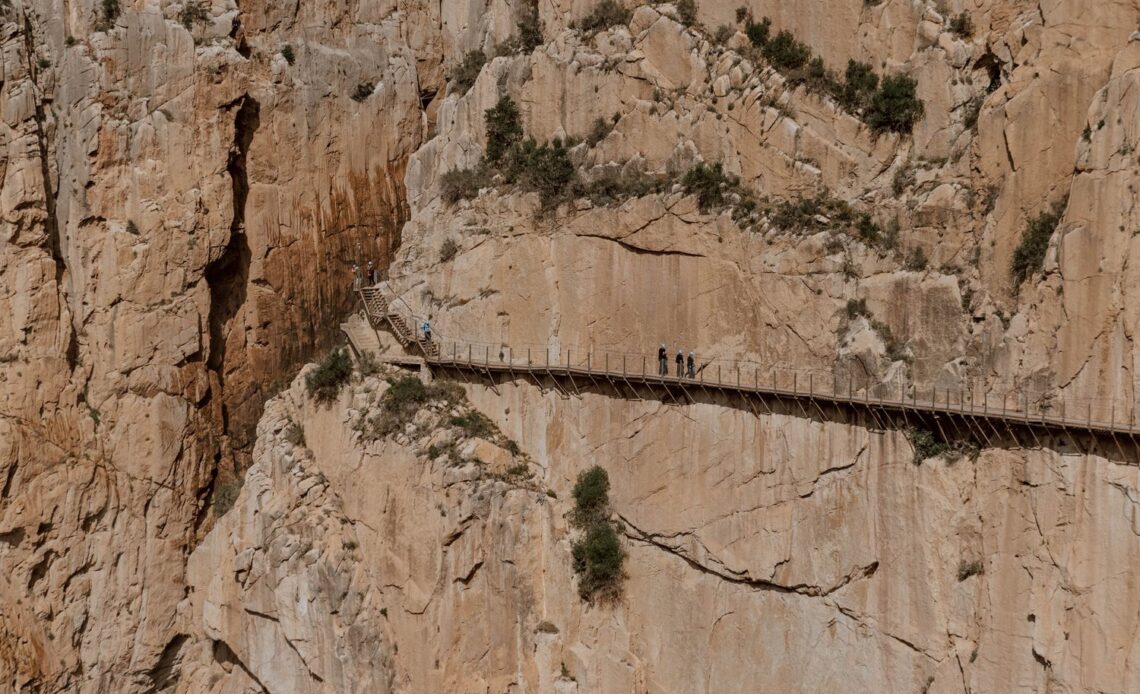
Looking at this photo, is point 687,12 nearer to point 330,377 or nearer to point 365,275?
point 365,275

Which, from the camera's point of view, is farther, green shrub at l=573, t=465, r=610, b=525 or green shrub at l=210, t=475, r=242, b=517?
green shrub at l=210, t=475, r=242, b=517

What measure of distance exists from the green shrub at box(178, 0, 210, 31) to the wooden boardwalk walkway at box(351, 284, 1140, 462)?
23.6 feet

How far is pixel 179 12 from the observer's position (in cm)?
3056

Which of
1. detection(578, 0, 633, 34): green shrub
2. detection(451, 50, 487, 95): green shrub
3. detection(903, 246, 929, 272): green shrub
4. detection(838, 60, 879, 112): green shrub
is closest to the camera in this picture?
detection(903, 246, 929, 272): green shrub

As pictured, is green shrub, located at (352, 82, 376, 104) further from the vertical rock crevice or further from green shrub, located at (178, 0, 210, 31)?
green shrub, located at (178, 0, 210, 31)

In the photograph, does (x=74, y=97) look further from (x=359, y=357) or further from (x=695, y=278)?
(x=695, y=278)

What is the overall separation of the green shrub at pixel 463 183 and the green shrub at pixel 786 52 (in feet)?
22.4

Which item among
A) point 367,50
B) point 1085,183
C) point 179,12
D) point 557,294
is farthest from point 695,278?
point 179,12

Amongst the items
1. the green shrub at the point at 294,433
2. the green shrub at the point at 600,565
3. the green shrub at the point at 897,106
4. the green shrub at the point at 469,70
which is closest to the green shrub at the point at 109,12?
the green shrub at the point at 469,70

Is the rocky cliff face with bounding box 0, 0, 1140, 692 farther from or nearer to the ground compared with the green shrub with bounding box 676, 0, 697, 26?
nearer to the ground

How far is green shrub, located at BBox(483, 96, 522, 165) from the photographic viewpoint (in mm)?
30000

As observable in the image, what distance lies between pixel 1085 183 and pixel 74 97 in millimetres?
21298

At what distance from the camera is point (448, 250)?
2992 centimetres

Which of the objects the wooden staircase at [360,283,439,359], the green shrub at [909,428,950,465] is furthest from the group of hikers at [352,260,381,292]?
the green shrub at [909,428,950,465]
